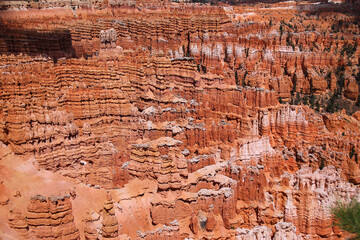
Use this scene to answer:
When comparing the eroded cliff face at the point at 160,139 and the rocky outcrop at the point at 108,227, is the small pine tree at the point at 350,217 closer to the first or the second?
the rocky outcrop at the point at 108,227

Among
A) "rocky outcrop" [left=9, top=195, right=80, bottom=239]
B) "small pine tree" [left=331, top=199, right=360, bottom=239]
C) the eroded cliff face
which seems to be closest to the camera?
"small pine tree" [left=331, top=199, right=360, bottom=239]

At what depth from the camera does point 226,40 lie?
45.0 m

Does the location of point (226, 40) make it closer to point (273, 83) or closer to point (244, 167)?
point (273, 83)

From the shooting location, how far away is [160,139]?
75.6 feet

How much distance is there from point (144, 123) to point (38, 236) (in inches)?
434

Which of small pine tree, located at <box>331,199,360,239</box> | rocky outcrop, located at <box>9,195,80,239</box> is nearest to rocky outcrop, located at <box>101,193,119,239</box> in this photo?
rocky outcrop, located at <box>9,195,80,239</box>

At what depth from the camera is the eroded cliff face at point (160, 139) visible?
18.0m

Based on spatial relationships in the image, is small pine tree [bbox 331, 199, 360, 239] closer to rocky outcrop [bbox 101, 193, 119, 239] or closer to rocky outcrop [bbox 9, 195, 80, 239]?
rocky outcrop [bbox 101, 193, 119, 239]

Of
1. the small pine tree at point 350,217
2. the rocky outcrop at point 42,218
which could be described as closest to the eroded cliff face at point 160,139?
the rocky outcrop at point 42,218

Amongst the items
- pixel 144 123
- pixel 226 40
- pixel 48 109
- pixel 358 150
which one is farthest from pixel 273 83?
pixel 48 109

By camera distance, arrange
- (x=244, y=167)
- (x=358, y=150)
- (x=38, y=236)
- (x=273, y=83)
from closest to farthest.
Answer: (x=38, y=236) → (x=244, y=167) → (x=358, y=150) → (x=273, y=83)

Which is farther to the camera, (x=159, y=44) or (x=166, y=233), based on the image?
(x=159, y=44)

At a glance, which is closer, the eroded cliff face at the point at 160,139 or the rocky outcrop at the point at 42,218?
the rocky outcrop at the point at 42,218

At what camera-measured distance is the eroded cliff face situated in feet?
59.2
